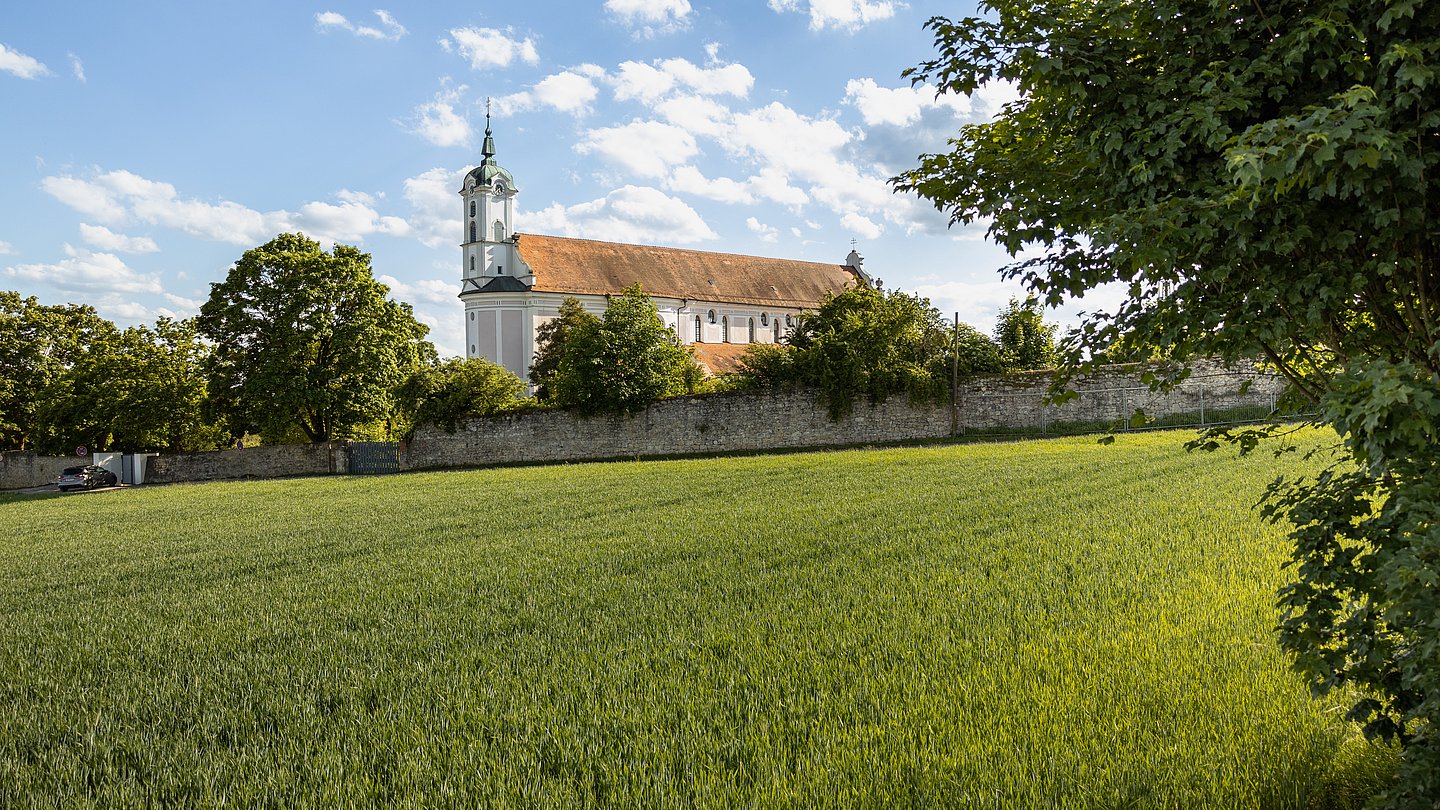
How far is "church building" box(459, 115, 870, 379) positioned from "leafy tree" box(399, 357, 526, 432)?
Answer: 19942 mm

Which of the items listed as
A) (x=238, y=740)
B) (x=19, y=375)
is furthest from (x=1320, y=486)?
(x=19, y=375)

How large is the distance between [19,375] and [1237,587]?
180 ft

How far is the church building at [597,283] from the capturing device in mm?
61781

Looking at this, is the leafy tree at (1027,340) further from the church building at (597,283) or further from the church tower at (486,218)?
the church tower at (486,218)

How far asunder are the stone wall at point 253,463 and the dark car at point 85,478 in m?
2.07

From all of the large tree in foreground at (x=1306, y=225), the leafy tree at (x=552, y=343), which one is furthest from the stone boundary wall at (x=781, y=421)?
the large tree in foreground at (x=1306, y=225)

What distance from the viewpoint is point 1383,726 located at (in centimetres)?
252

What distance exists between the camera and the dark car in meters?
33.4

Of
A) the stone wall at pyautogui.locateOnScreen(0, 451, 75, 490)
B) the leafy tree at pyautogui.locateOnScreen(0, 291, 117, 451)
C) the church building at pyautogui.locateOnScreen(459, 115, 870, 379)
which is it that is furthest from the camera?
the church building at pyautogui.locateOnScreen(459, 115, 870, 379)

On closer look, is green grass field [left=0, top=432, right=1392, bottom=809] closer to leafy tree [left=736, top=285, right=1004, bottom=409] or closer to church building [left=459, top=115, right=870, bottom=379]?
leafy tree [left=736, top=285, right=1004, bottom=409]

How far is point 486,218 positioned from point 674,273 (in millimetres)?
16176

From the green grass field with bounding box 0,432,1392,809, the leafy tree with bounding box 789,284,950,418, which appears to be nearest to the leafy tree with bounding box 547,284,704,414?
the leafy tree with bounding box 789,284,950,418

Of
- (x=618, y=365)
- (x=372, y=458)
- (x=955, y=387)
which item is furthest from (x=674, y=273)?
(x=955, y=387)

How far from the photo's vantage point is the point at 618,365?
3472cm
